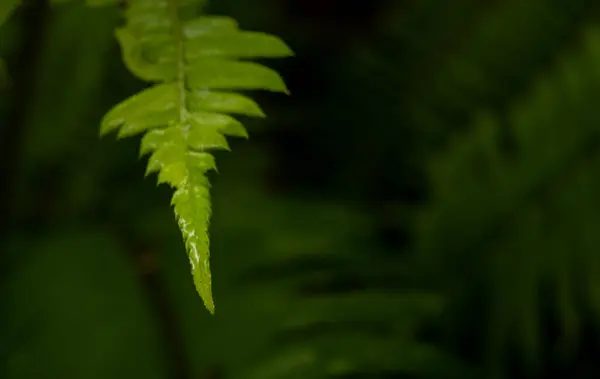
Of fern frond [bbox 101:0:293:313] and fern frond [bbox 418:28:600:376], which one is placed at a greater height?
fern frond [bbox 418:28:600:376]

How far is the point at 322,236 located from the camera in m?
0.86

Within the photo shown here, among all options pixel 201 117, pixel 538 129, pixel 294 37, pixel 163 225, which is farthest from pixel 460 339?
pixel 294 37

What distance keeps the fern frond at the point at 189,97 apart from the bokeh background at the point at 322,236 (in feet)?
0.66

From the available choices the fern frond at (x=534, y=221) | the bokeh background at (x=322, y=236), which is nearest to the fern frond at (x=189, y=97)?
the bokeh background at (x=322, y=236)

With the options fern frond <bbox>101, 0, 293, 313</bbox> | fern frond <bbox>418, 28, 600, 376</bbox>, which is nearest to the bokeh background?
fern frond <bbox>418, 28, 600, 376</bbox>

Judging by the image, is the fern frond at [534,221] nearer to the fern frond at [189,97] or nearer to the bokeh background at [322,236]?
the bokeh background at [322,236]

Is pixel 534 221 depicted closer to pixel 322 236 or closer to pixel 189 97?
pixel 322 236

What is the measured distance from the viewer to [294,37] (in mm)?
1217

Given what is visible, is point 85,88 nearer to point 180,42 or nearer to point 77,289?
point 77,289

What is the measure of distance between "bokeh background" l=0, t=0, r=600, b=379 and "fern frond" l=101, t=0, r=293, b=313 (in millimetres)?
200

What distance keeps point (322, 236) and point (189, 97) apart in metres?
0.40

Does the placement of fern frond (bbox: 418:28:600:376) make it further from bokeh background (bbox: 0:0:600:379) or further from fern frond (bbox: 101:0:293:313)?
fern frond (bbox: 101:0:293:313)

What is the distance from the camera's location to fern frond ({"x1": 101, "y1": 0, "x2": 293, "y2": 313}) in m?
0.42

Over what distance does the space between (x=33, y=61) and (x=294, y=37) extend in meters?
0.59
